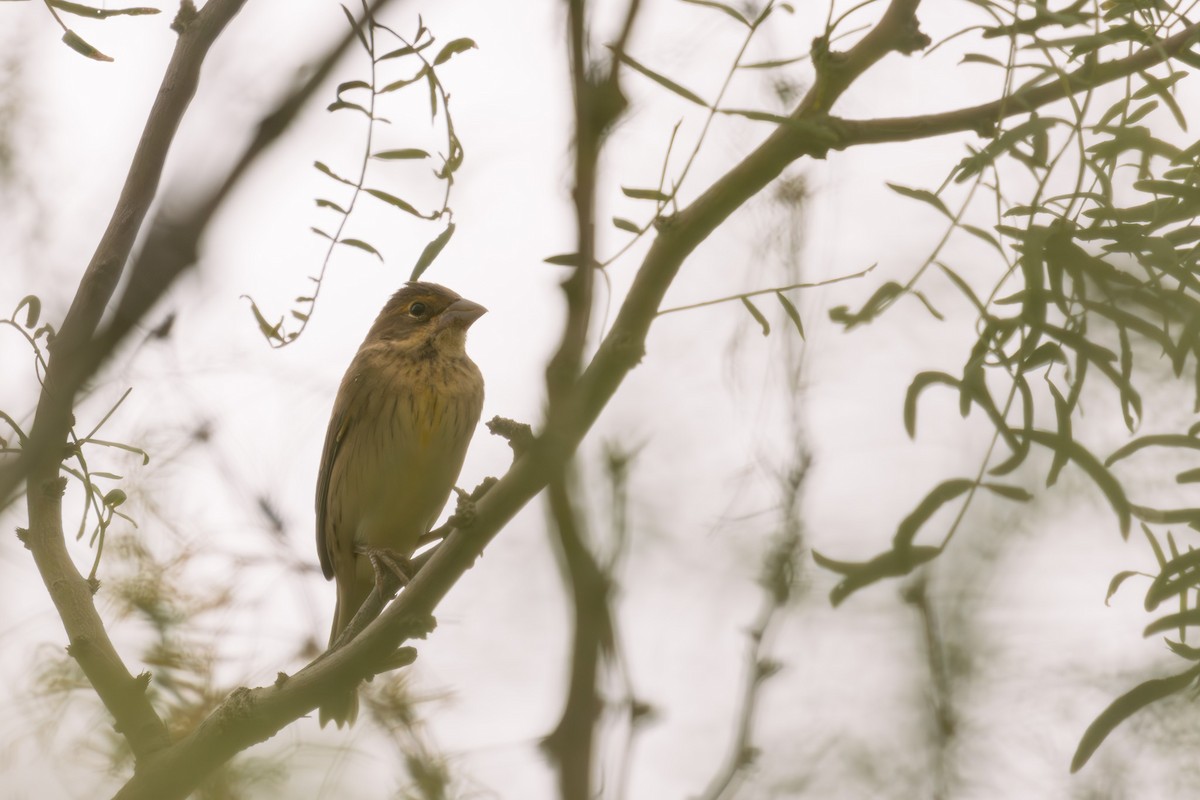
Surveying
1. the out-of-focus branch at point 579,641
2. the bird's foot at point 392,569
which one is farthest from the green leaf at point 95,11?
the bird's foot at point 392,569

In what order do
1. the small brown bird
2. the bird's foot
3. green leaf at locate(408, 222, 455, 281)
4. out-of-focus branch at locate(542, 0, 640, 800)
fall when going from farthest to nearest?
the small brown bird → the bird's foot → green leaf at locate(408, 222, 455, 281) → out-of-focus branch at locate(542, 0, 640, 800)

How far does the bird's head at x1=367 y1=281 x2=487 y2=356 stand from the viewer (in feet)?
25.3

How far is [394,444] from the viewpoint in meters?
7.23

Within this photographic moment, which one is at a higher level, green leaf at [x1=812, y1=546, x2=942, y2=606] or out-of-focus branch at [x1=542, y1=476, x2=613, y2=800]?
green leaf at [x1=812, y1=546, x2=942, y2=606]

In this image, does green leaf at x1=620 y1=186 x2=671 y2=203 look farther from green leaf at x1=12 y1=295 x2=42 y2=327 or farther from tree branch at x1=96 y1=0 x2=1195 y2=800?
green leaf at x1=12 y1=295 x2=42 y2=327

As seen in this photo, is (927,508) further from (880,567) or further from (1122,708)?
(1122,708)

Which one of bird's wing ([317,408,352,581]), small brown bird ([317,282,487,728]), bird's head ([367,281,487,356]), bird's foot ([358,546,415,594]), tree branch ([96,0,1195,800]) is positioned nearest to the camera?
tree branch ([96,0,1195,800])

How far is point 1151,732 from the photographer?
393 centimetres

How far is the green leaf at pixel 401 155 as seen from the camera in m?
3.67

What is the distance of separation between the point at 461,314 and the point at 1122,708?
5803mm

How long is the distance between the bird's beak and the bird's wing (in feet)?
2.45

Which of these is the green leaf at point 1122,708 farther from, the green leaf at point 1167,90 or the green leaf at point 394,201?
the green leaf at point 394,201

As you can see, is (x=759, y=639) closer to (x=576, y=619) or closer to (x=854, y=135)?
(x=854, y=135)

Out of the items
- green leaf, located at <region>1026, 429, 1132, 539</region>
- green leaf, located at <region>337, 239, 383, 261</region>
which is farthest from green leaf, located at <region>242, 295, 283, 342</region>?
green leaf, located at <region>1026, 429, 1132, 539</region>
